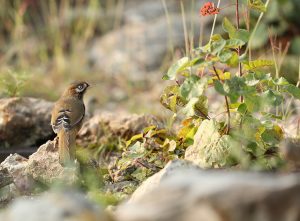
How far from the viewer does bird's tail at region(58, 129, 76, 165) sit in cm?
521

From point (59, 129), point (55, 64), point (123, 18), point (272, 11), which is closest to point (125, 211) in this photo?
point (59, 129)

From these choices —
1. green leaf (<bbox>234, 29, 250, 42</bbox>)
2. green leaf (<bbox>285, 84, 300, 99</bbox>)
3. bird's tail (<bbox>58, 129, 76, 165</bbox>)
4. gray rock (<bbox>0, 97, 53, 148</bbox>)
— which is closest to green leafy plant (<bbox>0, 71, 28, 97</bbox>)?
gray rock (<bbox>0, 97, 53, 148</bbox>)

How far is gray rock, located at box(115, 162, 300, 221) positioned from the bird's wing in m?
2.60

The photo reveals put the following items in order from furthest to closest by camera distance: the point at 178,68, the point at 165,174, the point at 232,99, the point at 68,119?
the point at 68,119, the point at 178,68, the point at 232,99, the point at 165,174

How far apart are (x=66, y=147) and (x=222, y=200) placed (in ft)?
8.15

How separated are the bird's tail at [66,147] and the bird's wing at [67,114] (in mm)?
86

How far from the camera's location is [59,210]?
10.2ft

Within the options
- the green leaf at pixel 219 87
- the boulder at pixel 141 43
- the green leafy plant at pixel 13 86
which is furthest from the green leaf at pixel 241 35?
the boulder at pixel 141 43

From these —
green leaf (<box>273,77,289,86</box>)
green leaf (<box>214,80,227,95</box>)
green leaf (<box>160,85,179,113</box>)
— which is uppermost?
green leaf (<box>214,80,227,95</box>)

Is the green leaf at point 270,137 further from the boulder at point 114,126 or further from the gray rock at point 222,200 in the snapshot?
the gray rock at point 222,200

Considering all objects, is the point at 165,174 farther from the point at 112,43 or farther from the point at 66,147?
the point at 112,43

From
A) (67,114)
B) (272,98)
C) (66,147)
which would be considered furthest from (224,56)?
(67,114)

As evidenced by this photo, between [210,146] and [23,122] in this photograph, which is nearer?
[210,146]

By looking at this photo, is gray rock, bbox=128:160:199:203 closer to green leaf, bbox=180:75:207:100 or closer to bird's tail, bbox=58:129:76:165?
green leaf, bbox=180:75:207:100
